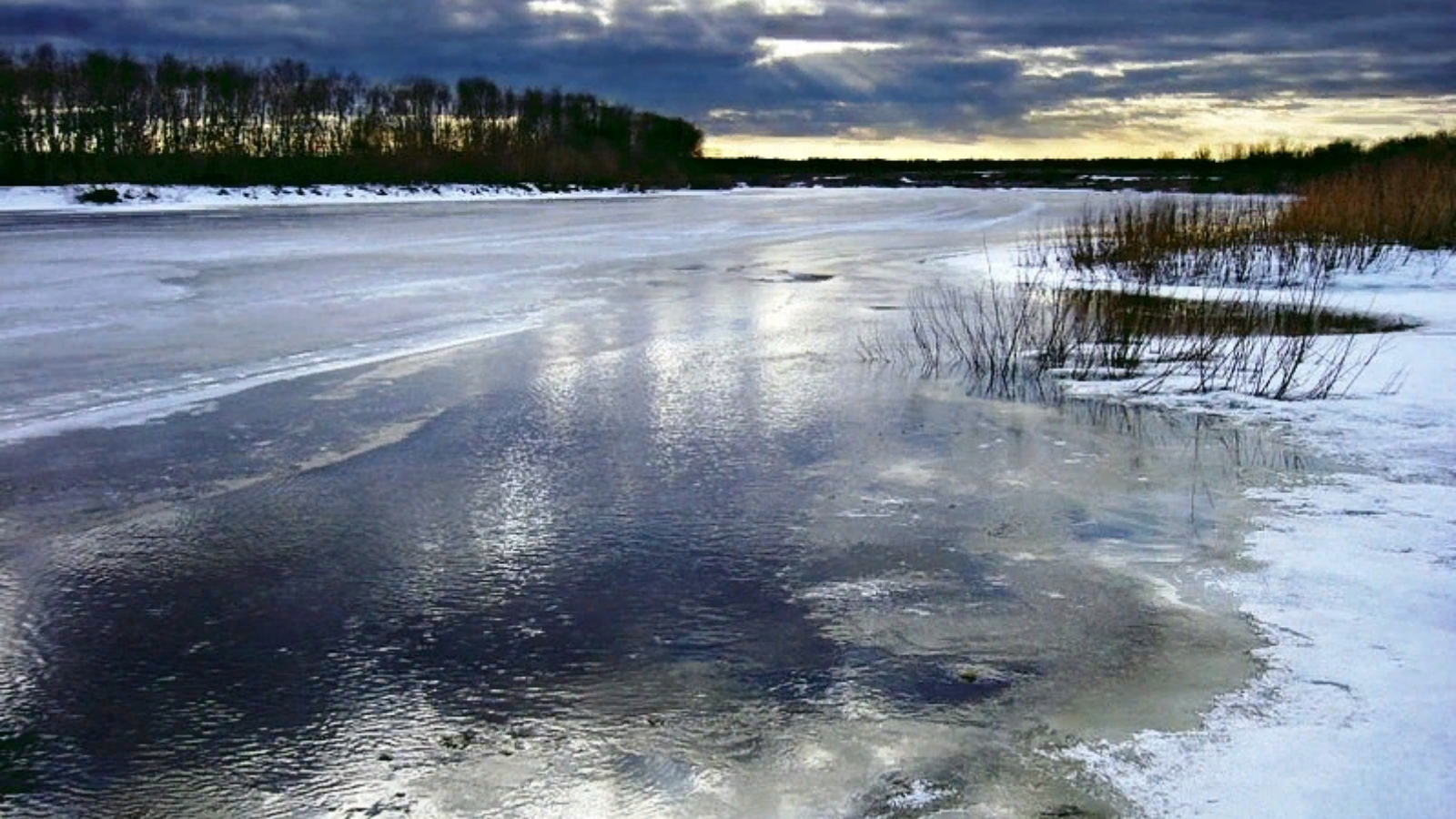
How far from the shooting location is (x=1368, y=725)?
3295 millimetres

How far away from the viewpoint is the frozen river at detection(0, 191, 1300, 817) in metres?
3.10

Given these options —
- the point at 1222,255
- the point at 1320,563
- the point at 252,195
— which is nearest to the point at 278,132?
the point at 252,195

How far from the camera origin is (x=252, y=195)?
43688 millimetres

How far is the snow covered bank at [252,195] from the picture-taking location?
36094 millimetres

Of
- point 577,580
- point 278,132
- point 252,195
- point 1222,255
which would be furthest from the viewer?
point 278,132

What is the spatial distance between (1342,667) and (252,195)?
45.2m

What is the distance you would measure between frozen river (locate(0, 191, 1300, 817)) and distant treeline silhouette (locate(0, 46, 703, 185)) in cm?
3981

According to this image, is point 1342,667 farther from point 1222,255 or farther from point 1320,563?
point 1222,255

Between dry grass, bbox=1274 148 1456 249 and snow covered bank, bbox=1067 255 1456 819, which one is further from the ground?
dry grass, bbox=1274 148 1456 249

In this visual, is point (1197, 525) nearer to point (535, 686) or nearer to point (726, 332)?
point (535, 686)

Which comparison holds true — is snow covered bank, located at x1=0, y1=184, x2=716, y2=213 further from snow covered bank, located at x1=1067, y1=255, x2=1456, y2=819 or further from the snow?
snow covered bank, located at x1=1067, y1=255, x2=1456, y2=819

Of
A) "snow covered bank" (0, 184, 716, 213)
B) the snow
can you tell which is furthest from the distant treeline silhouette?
the snow

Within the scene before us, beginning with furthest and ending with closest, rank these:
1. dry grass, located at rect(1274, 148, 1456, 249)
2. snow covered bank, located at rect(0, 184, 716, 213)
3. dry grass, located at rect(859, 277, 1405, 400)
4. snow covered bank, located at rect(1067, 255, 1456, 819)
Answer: snow covered bank, located at rect(0, 184, 716, 213)
dry grass, located at rect(1274, 148, 1456, 249)
dry grass, located at rect(859, 277, 1405, 400)
snow covered bank, located at rect(1067, 255, 1456, 819)

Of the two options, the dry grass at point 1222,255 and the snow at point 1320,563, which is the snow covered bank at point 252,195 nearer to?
the snow at point 1320,563
